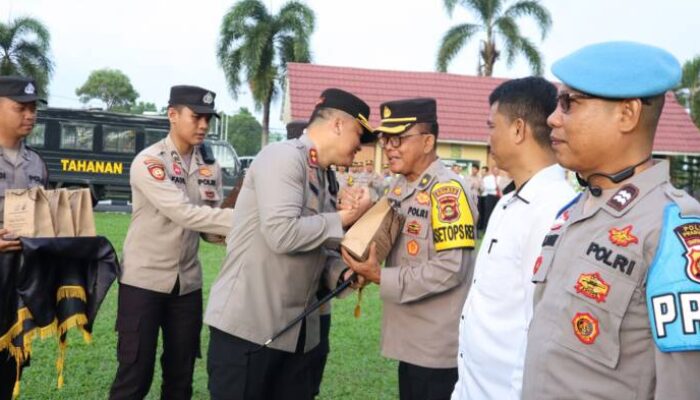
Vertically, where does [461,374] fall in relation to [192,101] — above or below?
below

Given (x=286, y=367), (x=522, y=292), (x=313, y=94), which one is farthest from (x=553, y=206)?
(x=313, y=94)

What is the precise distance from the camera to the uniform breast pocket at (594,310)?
164 cm

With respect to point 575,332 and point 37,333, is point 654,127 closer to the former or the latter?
point 575,332

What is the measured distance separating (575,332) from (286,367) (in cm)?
188

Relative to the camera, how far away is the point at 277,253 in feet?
10.1

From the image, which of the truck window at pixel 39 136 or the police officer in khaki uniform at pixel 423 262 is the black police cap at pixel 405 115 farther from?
the truck window at pixel 39 136

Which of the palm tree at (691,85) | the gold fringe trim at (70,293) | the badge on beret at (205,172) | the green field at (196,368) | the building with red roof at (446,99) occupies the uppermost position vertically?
the palm tree at (691,85)

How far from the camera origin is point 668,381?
60.2 inches

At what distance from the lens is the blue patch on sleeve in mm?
1497

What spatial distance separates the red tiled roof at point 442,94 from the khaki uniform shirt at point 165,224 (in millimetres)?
19465

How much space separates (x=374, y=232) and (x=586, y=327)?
1483 millimetres

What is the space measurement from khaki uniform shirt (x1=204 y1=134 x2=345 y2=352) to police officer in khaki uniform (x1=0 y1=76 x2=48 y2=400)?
1.51 metres

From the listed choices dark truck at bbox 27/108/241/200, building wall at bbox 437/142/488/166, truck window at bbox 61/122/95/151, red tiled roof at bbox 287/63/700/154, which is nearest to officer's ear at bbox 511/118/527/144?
dark truck at bbox 27/108/241/200

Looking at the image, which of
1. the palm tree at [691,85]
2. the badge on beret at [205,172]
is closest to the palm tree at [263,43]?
the palm tree at [691,85]
